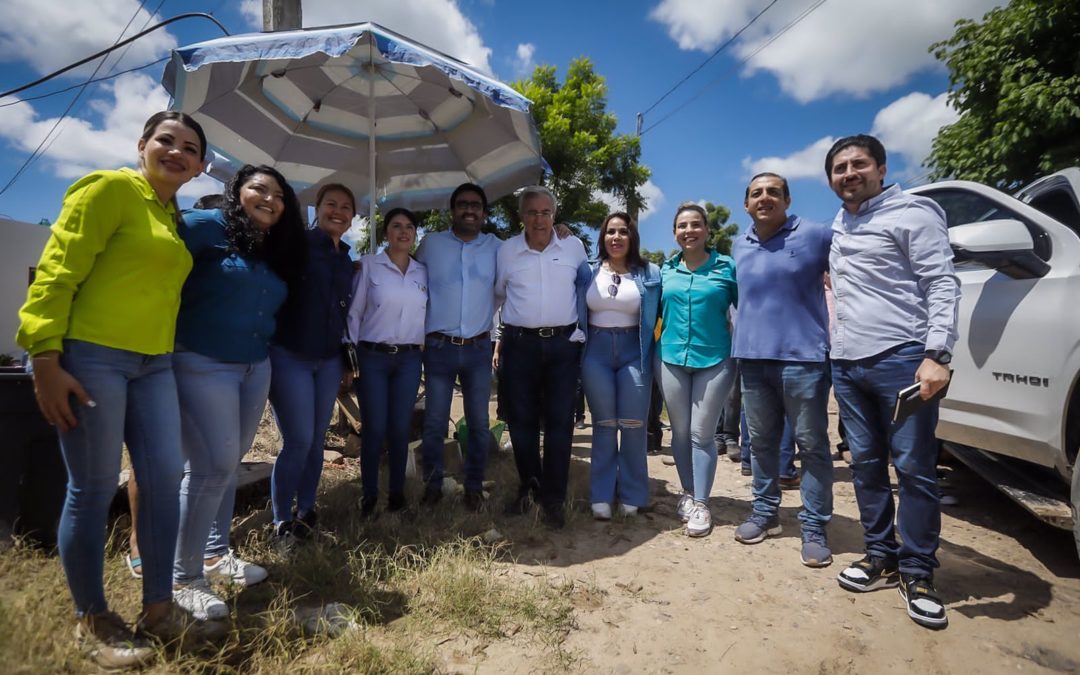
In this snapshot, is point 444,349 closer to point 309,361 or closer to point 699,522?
point 309,361

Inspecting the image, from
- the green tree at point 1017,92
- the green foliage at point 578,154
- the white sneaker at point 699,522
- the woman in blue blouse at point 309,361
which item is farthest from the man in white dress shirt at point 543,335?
the green foliage at point 578,154

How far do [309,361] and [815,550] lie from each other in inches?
114

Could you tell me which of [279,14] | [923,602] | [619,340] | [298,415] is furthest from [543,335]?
[279,14]

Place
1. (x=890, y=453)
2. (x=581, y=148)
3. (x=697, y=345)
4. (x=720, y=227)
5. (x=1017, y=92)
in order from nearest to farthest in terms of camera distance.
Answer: (x=890, y=453) < (x=697, y=345) < (x=1017, y=92) < (x=581, y=148) < (x=720, y=227)

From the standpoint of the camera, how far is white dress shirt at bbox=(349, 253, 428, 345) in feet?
10.8

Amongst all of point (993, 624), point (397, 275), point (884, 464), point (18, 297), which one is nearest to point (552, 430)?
point (397, 275)

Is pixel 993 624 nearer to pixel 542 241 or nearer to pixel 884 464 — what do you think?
pixel 884 464

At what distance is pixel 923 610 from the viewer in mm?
2443

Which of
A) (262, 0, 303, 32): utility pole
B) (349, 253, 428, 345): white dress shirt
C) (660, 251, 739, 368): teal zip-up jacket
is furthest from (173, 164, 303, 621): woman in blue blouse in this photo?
(262, 0, 303, 32): utility pole

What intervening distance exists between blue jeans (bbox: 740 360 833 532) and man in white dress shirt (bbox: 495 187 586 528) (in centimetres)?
108

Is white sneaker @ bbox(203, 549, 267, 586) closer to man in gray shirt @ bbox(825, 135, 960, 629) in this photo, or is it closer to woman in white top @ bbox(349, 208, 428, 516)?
woman in white top @ bbox(349, 208, 428, 516)

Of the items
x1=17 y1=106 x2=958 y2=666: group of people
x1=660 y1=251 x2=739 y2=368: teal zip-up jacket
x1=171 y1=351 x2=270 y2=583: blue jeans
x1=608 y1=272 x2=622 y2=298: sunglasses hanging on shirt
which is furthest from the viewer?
x1=608 y1=272 x2=622 y2=298: sunglasses hanging on shirt

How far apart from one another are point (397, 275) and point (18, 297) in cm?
1439

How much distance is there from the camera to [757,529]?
11.0ft
